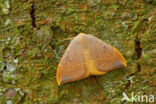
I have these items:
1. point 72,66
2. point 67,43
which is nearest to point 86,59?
point 72,66

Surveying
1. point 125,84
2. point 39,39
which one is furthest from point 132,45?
point 39,39

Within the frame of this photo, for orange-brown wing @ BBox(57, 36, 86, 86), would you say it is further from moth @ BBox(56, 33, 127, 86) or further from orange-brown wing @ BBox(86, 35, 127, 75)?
orange-brown wing @ BBox(86, 35, 127, 75)

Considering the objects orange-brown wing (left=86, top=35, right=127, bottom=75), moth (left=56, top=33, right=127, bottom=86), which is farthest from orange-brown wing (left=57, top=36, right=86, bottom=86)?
orange-brown wing (left=86, top=35, right=127, bottom=75)

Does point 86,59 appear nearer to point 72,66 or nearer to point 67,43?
point 72,66

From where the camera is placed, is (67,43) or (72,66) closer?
(72,66)
